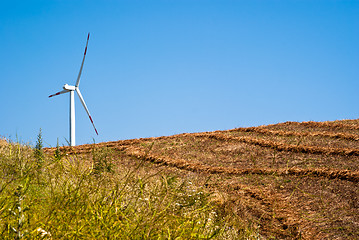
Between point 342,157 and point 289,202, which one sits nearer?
point 289,202

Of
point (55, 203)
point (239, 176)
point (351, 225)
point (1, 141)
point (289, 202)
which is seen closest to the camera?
point (55, 203)

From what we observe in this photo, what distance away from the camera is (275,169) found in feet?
44.3

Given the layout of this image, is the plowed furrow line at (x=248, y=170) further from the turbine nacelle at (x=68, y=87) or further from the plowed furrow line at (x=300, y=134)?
the turbine nacelle at (x=68, y=87)

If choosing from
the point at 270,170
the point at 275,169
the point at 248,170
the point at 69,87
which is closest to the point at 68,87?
the point at 69,87

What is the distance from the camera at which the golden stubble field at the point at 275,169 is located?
930 cm

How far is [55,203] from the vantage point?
12.1 ft

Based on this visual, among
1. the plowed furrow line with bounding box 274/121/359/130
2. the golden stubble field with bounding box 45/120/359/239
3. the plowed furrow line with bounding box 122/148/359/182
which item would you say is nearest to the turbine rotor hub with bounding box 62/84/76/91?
the golden stubble field with bounding box 45/120/359/239

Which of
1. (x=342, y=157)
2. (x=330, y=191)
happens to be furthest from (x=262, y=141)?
(x=330, y=191)

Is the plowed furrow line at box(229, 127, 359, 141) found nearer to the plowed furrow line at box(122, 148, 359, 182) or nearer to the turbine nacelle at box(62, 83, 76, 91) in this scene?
the plowed furrow line at box(122, 148, 359, 182)

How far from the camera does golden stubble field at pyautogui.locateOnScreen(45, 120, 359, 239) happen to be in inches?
366

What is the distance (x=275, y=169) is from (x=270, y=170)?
2.95 ft

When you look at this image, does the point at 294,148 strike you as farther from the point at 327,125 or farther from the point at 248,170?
the point at 327,125

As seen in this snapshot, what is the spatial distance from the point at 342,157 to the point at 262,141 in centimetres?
395

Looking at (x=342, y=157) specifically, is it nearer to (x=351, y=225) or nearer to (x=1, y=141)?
(x=351, y=225)
